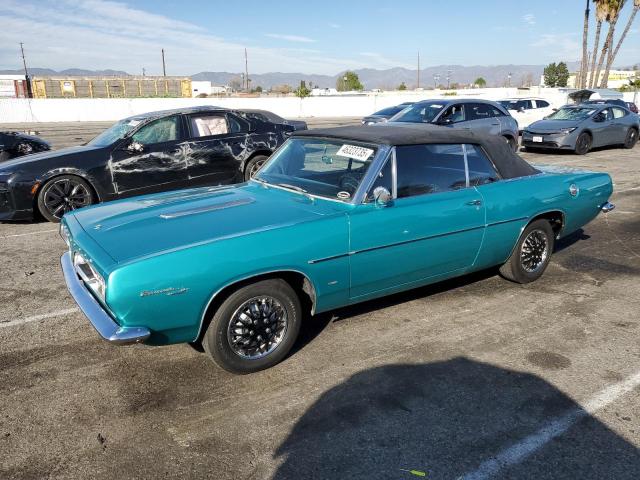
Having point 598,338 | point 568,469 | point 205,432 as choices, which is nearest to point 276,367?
A: point 205,432

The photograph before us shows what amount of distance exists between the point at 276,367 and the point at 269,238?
0.92 m

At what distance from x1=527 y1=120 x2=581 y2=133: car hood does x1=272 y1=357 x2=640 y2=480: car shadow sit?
41.5ft

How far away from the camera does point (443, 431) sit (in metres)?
2.96

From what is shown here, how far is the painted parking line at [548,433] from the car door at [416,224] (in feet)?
4.81

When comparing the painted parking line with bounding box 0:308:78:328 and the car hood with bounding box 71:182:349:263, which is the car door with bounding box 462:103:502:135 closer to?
the car hood with bounding box 71:182:349:263

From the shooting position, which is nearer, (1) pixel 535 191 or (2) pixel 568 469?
(2) pixel 568 469

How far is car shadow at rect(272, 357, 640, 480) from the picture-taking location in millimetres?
2660

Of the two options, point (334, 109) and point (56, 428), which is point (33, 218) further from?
point (334, 109)

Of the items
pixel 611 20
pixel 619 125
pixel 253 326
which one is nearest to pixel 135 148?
pixel 253 326

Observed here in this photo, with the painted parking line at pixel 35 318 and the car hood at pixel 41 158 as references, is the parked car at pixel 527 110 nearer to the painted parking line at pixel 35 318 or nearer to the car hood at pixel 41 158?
the car hood at pixel 41 158

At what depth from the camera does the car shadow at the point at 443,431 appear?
2660mm

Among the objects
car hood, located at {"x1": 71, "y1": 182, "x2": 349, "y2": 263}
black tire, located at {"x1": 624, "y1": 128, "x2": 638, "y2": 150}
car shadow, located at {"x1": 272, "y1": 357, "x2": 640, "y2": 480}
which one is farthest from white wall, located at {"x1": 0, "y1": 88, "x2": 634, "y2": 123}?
car shadow, located at {"x1": 272, "y1": 357, "x2": 640, "y2": 480}

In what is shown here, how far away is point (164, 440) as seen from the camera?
2.89 metres

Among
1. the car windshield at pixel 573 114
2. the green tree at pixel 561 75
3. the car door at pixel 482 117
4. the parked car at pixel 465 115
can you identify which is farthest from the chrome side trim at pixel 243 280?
the green tree at pixel 561 75
